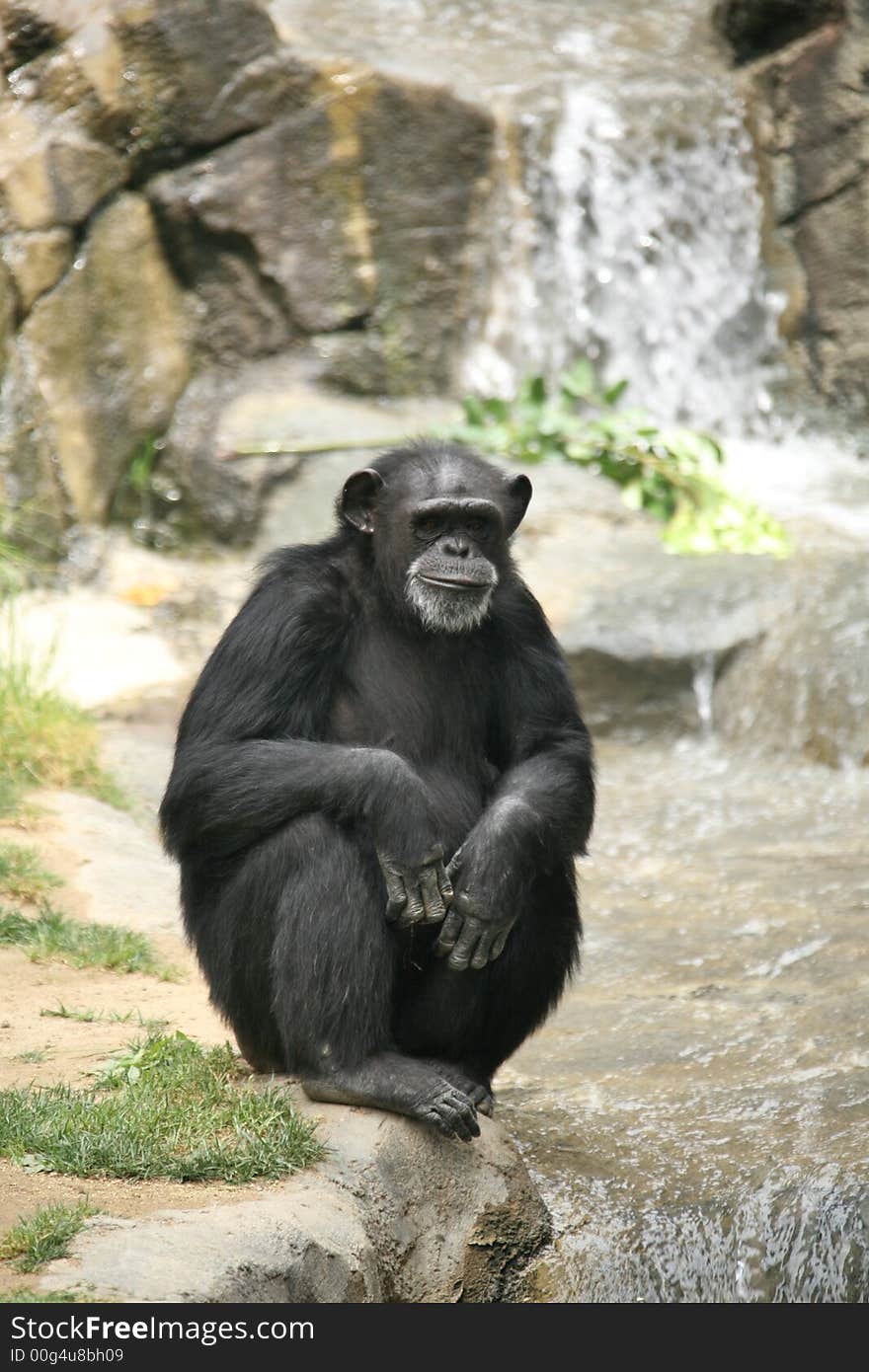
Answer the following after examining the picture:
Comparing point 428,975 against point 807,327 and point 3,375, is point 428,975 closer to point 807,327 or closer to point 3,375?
point 3,375

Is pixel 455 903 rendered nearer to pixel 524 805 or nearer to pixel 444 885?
pixel 444 885

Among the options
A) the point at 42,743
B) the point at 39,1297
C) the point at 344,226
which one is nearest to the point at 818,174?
the point at 344,226

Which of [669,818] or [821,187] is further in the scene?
[821,187]

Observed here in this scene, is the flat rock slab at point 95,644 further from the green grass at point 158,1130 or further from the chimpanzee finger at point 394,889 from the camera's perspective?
the chimpanzee finger at point 394,889

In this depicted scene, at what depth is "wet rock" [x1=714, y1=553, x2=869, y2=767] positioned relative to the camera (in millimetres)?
10188

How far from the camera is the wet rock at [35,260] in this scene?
1151 cm

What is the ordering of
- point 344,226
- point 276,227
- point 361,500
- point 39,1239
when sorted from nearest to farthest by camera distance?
point 39,1239 → point 361,500 → point 276,227 → point 344,226

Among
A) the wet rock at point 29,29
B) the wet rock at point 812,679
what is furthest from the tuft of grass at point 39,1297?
the wet rock at point 29,29

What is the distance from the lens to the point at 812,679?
10414mm

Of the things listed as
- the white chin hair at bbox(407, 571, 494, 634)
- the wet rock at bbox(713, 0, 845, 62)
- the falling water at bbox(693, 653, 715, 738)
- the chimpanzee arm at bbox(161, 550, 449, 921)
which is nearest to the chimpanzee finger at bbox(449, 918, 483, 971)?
the chimpanzee arm at bbox(161, 550, 449, 921)

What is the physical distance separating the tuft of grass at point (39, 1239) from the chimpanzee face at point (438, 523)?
2.09 m

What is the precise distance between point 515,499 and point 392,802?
1.30 meters

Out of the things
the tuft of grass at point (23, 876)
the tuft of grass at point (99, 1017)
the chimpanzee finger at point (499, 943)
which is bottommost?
the tuft of grass at point (23, 876)
